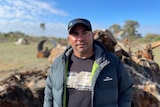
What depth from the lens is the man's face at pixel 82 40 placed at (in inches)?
116

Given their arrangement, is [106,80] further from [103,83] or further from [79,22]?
[79,22]

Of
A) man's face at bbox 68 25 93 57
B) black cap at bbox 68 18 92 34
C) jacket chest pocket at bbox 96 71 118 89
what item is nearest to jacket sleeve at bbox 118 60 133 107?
jacket chest pocket at bbox 96 71 118 89

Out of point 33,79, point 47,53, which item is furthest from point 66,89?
point 47,53

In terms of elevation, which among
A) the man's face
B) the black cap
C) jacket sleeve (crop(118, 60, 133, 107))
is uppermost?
the black cap

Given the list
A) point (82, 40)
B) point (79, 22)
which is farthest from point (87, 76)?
point (79, 22)

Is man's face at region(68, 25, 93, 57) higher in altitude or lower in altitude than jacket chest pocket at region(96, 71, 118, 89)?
higher

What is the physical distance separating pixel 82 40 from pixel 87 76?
1.04ft

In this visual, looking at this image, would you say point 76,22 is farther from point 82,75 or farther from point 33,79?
point 33,79

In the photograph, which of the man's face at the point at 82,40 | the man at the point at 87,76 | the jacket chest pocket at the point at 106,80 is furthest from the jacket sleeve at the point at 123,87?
the man's face at the point at 82,40

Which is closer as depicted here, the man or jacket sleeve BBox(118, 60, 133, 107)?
the man

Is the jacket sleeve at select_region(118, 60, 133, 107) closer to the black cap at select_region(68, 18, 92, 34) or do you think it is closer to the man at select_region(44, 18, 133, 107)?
the man at select_region(44, 18, 133, 107)

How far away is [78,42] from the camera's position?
2.96 m

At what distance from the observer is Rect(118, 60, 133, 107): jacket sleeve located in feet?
9.89

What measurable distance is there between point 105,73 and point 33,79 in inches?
101
